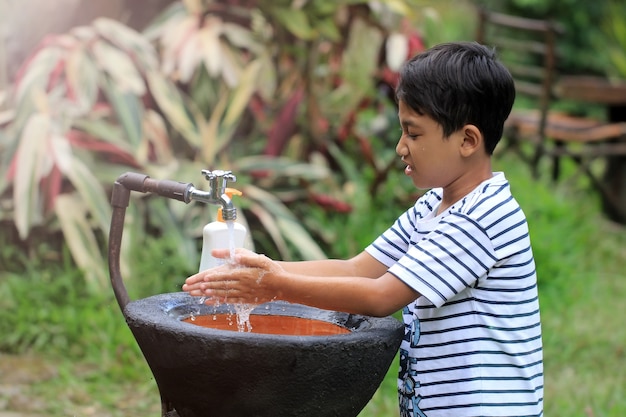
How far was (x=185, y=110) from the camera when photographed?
4305 millimetres

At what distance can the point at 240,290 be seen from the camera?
1.93 metres

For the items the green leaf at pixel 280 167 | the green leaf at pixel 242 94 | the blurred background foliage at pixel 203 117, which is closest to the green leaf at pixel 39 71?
the blurred background foliage at pixel 203 117

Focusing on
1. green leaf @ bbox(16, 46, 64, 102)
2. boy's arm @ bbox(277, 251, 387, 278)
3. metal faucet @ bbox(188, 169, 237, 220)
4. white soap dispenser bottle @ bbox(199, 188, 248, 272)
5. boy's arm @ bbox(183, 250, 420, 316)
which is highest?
green leaf @ bbox(16, 46, 64, 102)

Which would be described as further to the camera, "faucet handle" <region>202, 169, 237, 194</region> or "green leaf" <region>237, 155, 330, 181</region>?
"green leaf" <region>237, 155, 330, 181</region>

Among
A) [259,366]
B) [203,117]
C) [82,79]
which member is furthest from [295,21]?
[259,366]

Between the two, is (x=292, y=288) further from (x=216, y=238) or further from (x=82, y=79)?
(x=82, y=79)

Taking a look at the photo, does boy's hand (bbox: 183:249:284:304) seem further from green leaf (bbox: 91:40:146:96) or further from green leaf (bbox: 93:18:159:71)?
green leaf (bbox: 93:18:159:71)

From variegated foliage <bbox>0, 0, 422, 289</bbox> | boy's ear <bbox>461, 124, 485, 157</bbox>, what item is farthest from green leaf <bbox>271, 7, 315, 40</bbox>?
boy's ear <bbox>461, 124, 485, 157</bbox>

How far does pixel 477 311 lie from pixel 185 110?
8.36ft

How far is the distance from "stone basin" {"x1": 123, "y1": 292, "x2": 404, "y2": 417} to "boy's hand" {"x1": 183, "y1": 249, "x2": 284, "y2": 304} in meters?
0.08

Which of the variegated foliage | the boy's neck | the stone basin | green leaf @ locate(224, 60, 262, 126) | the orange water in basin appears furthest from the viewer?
green leaf @ locate(224, 60, 262, 126)

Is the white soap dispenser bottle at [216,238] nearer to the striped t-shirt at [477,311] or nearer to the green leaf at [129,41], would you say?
the striped t-shirt at [477,311]

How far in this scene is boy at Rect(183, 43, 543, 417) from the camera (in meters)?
1.95

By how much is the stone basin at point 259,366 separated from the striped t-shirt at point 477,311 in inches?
4.3
